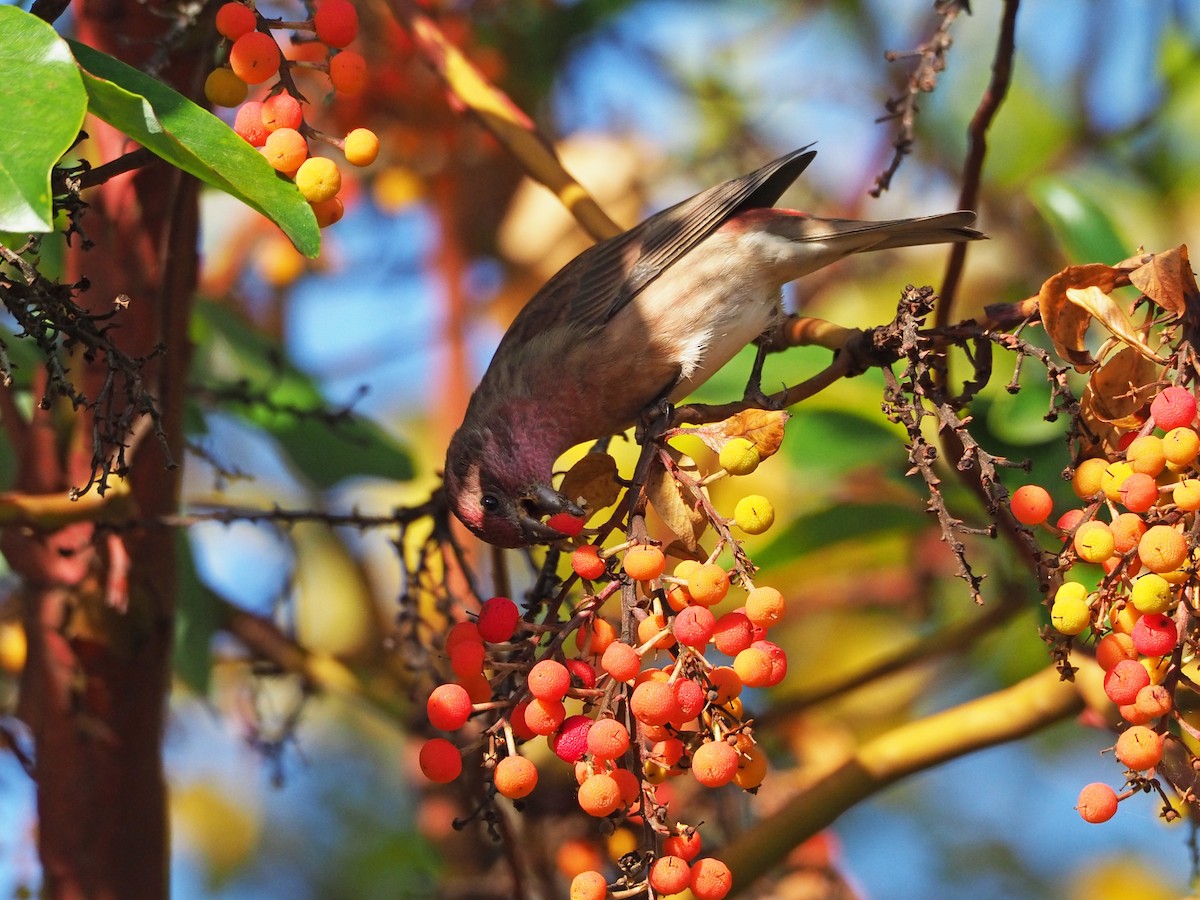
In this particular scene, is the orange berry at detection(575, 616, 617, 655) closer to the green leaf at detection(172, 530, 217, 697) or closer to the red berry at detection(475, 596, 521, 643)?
the red berry at detection(475, 596, 521, 643)

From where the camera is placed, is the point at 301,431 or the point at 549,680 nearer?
the point at 549,680

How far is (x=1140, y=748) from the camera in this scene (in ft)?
4.93

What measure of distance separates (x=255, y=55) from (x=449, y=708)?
35.9 inches

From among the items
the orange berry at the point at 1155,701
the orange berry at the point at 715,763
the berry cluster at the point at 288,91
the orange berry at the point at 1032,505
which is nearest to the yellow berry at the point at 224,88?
the berry cluster at the point at 288,91

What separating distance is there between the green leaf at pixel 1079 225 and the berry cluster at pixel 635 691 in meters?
1.50

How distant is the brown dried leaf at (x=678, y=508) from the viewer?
175 cm

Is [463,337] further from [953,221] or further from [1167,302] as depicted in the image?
[1167,302]

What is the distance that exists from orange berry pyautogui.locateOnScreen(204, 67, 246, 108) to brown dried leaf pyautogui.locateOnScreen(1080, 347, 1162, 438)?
1237 millimetres

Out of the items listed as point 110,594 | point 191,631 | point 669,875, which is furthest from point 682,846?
point 191,631

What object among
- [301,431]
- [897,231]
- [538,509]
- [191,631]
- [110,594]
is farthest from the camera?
[301,431]

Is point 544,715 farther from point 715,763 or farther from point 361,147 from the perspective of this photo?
point 361,147

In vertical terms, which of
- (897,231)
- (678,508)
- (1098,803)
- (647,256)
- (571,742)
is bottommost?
(1098,803)

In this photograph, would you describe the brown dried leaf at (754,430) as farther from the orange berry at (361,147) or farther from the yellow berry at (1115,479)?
the orange berry at (361,147)

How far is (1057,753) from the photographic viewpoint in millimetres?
5555
